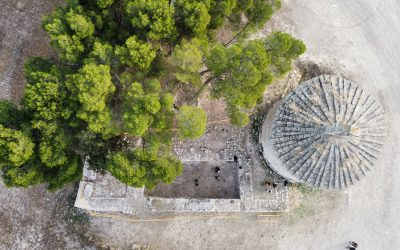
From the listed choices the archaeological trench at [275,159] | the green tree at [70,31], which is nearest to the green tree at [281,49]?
the archaeological trench at [275,159]

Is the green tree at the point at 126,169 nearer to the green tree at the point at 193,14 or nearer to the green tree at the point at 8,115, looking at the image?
the green tree at the point at 8,115

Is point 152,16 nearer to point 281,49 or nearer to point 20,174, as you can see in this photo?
point 281,49

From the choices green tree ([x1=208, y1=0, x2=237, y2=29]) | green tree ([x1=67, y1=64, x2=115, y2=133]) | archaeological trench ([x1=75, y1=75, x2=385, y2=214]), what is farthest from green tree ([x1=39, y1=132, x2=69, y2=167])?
green tree ([x1=208, y1=0, x2=237, y2=29])

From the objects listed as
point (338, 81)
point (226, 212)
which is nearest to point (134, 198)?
point (226, 212)

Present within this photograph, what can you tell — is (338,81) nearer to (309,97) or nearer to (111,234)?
(309,97)

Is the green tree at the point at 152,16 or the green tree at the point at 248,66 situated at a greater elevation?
the green tree at the point at 152,16

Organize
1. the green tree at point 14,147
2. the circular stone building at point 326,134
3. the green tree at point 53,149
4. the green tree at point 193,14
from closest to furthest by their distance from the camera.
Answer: the green tree at point 14,147 < the circular stone building at point 326,134 < the green tree at point 53,149 < the green tree at point 193,14

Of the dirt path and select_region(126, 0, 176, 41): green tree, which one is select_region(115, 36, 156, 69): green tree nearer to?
select_region(126, 0, 176, 41): green tree
